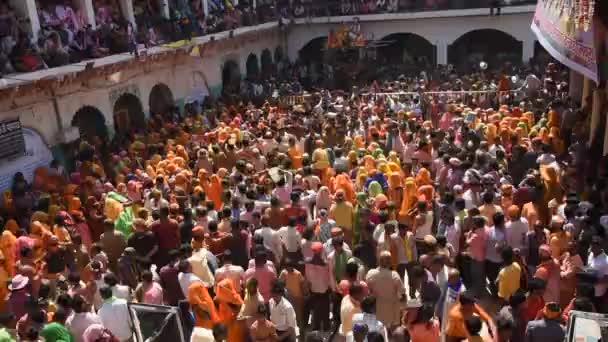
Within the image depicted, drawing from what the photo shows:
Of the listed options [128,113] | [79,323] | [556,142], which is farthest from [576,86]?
[79,323]

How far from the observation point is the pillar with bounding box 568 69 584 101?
15.7m

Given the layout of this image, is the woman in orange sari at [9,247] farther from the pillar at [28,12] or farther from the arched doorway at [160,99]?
the arched doorway at [160,99]

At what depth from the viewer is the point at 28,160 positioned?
13234 mm

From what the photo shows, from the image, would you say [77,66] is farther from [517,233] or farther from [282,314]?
[517,233]

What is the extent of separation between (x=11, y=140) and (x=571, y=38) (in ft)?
35.1

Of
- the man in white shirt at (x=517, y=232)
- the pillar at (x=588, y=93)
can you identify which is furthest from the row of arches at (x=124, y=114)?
the man in white shirt at (x=517, y=232)

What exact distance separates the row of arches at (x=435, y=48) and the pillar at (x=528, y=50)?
0.47 m

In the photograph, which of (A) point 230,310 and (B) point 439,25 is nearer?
(A) point 230,310

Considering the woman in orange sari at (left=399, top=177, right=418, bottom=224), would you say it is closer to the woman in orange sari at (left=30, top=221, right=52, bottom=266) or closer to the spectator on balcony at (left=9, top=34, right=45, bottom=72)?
the woman in orange sari at (left=30, top=221, right=52, bottom=266)

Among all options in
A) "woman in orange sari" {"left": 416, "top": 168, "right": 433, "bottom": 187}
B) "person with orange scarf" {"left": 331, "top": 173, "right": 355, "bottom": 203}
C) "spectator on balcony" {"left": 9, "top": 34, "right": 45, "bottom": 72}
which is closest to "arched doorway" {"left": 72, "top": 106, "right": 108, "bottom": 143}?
"spectator on balcony" {"left": 9, "top": 34, "right": 45, "bottom": 72}

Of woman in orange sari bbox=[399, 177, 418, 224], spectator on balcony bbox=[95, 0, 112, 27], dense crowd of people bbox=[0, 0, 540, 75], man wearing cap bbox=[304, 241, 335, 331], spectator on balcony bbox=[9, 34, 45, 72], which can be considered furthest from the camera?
spectator on balcony bbox=[95, 0, 112, 27]

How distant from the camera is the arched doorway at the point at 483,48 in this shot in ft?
87.3

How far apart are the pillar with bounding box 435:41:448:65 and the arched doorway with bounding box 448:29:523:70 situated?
0.74 meters

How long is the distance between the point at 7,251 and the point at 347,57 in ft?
60.4
